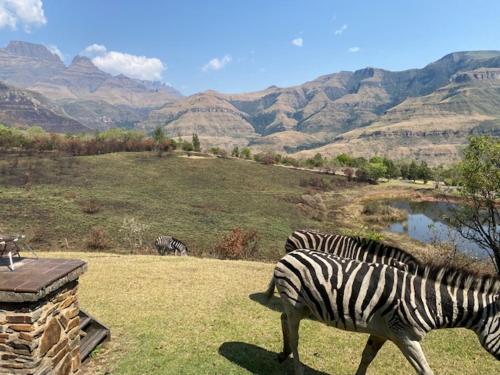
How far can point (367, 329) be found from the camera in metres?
→ 7.70

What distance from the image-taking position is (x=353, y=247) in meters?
13.4

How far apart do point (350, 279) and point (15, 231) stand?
4645cm

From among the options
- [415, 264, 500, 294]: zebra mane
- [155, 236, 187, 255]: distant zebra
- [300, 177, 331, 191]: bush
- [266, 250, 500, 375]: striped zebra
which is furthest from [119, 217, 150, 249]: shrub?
[300, 177, 331, 191]: bush

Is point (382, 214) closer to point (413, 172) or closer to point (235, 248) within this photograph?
point (235, 248)

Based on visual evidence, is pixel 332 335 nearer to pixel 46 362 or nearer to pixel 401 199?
pixel 46 362

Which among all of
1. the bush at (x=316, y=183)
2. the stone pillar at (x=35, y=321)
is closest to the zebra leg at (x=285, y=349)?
the stone pillar at (x=35, y=321)

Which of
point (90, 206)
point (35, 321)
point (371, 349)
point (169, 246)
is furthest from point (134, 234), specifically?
point (371, 349)

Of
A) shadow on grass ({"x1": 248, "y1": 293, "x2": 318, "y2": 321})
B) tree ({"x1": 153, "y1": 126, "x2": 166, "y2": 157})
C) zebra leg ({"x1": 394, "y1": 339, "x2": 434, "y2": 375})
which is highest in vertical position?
tree ({"x1": 153, "y1": 126, "x2": 166, "y2": 157})

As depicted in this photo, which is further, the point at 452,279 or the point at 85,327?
the point at 85,327

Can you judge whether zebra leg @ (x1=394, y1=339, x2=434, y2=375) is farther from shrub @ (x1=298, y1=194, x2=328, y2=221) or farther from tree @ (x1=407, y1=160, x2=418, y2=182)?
tree @ (x1=407, y1=160, x2=418, y2=182)

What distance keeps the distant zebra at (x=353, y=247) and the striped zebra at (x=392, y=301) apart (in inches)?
112

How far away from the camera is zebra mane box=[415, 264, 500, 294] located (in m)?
7.18

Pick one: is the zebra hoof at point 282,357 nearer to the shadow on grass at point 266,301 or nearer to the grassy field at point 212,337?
the grassy field at point 212,337

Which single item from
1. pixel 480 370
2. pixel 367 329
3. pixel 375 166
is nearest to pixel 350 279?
pixel 367 329
